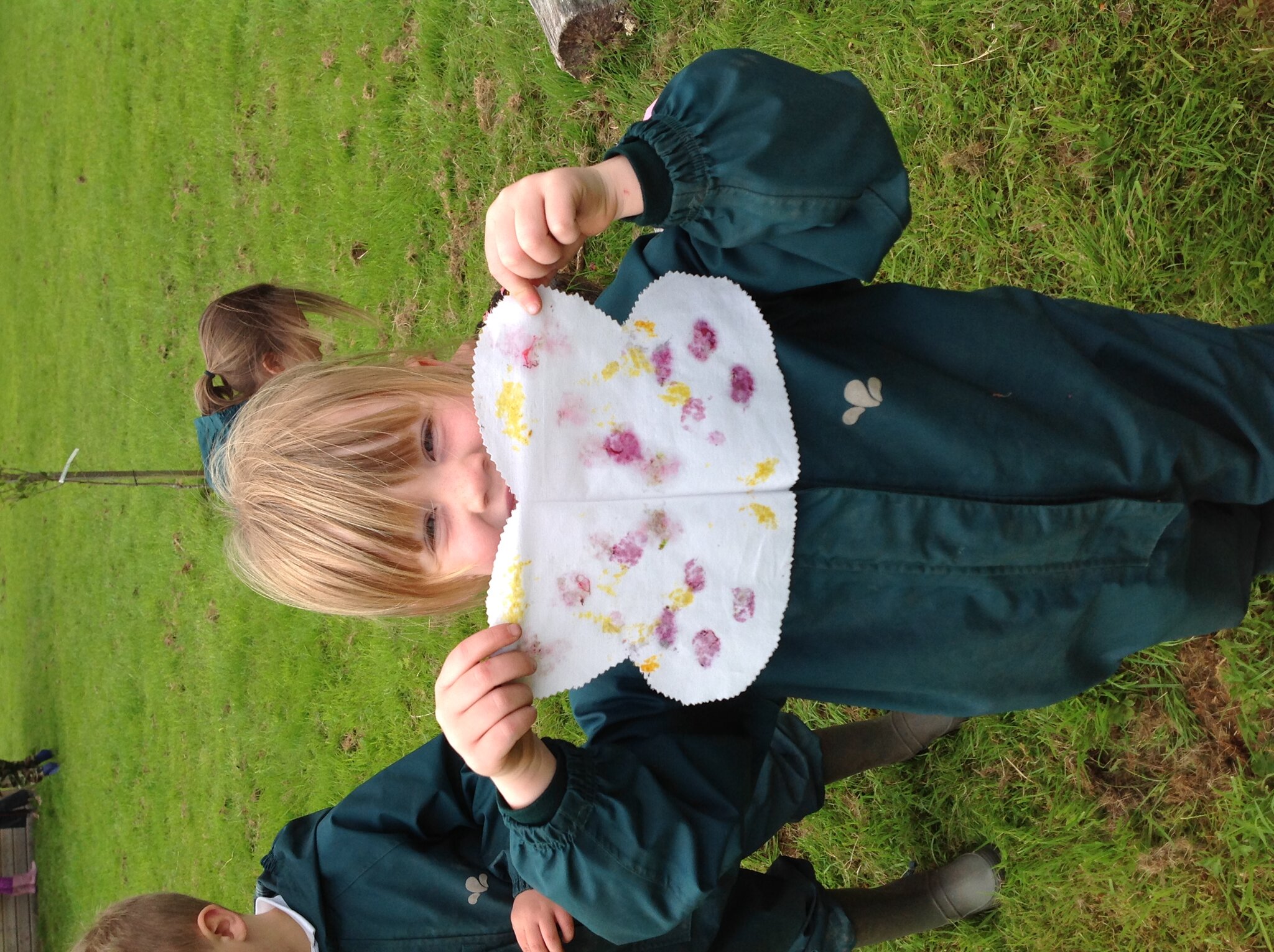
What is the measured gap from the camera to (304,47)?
16.4ft

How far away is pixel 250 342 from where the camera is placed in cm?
225

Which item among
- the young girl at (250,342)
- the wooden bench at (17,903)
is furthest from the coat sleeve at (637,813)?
the wooden bench at (17,903)

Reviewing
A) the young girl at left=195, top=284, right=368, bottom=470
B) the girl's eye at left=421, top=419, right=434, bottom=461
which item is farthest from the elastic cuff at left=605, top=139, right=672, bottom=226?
the young girl at left=195, top=284, right=368, bottom=470

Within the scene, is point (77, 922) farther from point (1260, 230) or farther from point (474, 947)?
point (1260, 230)

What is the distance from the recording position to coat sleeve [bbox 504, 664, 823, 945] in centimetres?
139

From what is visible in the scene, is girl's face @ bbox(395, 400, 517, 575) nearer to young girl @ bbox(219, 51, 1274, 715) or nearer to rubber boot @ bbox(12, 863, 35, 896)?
young girl @ bbox(219, 51, 1274, 715)

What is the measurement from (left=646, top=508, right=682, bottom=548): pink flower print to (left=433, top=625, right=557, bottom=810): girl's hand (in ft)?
0.80

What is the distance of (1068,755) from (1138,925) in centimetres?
39

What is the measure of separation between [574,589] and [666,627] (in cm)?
15

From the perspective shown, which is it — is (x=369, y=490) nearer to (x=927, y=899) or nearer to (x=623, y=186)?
(x=623, y=186)

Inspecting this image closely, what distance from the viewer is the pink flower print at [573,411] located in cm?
140

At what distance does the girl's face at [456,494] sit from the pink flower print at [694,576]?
282 mm

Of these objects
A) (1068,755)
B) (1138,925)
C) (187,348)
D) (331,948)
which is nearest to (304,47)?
(187,348)

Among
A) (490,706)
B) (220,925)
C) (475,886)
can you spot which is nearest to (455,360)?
(490,706)
